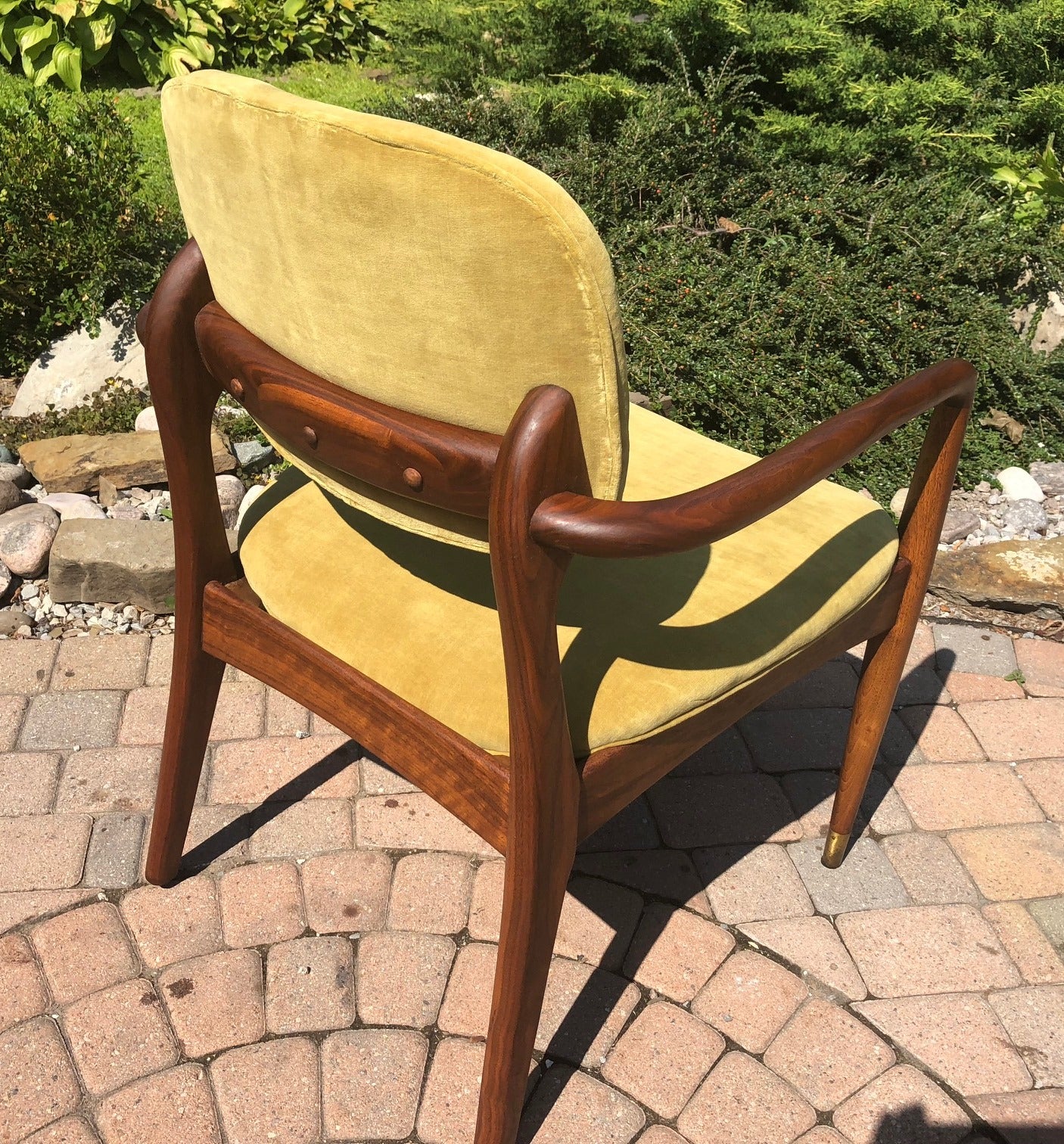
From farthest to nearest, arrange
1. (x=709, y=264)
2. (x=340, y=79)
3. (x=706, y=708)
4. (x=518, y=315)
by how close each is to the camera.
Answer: (x=340, y=79) < (x=709, y=264) < (x=706, y=708) < (x=518, y=315)

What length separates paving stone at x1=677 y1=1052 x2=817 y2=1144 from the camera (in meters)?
1.56

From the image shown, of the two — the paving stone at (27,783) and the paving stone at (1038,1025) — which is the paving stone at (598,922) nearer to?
the paving stone at (1038,1025)

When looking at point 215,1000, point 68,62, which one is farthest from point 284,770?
point 68,62

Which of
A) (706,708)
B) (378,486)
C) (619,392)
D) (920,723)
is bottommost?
(920,723)

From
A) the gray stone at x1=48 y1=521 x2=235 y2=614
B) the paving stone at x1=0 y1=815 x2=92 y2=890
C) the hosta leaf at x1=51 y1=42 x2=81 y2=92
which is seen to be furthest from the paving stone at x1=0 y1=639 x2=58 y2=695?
the hosta leaf at x1=51 y1=42 x2=81 y2=92

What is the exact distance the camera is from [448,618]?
1.40 m

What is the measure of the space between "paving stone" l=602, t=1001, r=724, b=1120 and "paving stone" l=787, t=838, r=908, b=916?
36 centimetres

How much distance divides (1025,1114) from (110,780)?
172 centimetres

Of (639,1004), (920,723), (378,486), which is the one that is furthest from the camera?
(920,723)

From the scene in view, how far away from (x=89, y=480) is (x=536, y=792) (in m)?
2.28

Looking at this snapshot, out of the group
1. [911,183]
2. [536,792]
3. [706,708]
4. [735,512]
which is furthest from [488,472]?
[911,183]

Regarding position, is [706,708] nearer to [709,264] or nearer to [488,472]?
[488,472]

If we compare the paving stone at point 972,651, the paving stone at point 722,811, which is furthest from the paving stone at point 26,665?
the paving stone at point 972,651

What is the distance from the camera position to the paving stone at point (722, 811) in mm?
2068
